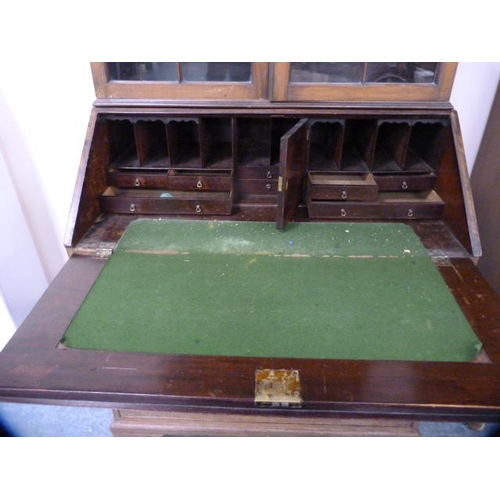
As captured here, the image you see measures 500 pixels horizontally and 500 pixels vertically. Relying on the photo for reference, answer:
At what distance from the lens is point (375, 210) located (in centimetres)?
136

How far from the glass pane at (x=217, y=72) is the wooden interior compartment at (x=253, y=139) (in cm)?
18

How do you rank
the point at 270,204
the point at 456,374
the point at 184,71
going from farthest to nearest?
the point at 270,204 < the point at 184,71 < the point at 456,374

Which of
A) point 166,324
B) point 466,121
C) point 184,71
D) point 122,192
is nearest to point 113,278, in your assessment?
point 166,324

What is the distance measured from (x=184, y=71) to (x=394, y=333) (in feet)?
3.34

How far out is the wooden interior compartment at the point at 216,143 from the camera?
1353mm

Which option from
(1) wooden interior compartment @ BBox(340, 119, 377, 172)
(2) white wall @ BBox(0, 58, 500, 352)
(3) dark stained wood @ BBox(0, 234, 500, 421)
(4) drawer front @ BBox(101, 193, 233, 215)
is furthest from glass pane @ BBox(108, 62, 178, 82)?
(3) dark stained wood @ BBox(0, 234, 500, 421)

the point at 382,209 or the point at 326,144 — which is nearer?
the point at 382,209

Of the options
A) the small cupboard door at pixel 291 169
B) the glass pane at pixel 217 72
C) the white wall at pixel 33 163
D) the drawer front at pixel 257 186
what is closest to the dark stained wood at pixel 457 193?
the small cupboard door at pixel 291 169

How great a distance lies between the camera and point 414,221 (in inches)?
53.3

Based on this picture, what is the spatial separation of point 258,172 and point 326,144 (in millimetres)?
335

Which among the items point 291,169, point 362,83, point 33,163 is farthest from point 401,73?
point 33,163

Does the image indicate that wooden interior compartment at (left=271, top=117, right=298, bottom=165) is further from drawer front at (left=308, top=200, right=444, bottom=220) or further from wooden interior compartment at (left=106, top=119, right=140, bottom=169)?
wooden interior compartment at (left=106, top=119, right=140, bottom=169)

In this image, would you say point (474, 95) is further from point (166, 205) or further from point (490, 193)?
point (166, 205)
